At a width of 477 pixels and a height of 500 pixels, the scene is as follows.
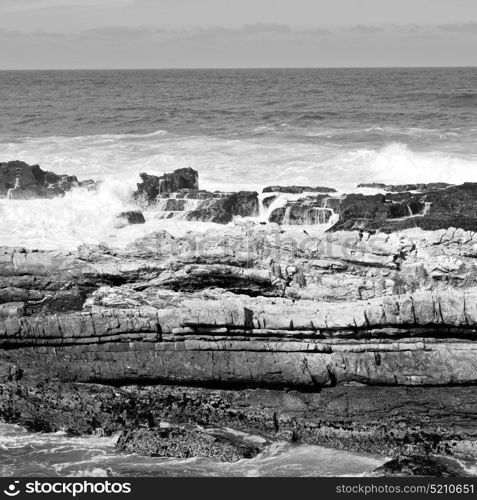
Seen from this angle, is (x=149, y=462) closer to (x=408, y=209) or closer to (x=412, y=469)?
(x=412, y=469)

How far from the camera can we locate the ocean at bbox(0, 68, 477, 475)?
47.1ft

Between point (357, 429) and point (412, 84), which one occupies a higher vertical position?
point (412, 84)

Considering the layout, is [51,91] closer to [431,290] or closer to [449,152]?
[449,152]

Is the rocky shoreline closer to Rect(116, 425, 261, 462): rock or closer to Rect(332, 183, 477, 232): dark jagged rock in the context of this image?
Rect(116, 425, 261, 462): rock

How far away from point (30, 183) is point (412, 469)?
24.2 metres

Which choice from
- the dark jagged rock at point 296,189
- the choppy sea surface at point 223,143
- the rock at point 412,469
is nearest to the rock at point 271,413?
the rock at point 412,469

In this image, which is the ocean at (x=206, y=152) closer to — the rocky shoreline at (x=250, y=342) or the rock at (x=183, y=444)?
the rock at (x=183, y=444)

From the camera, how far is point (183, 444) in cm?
1441

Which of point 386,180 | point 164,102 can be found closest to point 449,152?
point 386,180

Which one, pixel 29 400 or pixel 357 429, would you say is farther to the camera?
pixel 29 400

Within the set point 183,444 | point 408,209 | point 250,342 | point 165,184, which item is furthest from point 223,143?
point 183,444

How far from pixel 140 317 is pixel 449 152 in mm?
30756

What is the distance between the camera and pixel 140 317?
15.8m

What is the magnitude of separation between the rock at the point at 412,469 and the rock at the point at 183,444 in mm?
2114
